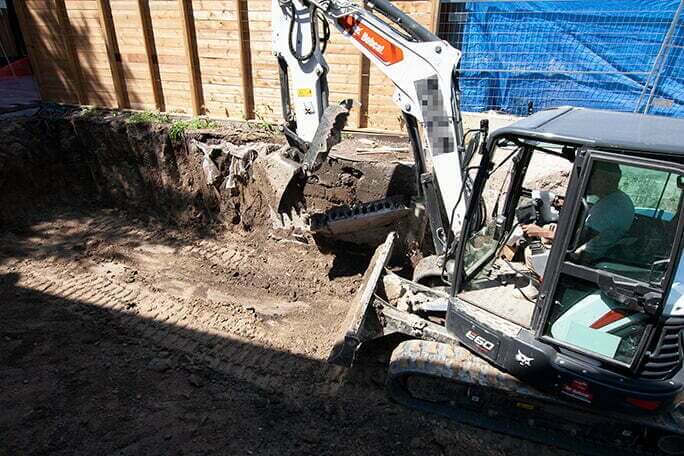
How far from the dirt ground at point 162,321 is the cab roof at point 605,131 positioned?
7.72ft

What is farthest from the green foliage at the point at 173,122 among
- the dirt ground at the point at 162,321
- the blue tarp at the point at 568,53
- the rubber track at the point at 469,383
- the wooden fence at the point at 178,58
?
the rubber track at the point at 469,383

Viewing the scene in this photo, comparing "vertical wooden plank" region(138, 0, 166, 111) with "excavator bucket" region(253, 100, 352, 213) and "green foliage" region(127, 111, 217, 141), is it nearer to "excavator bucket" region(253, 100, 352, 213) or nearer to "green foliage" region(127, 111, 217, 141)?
"green foliage" region(127, 111, 217, 141)

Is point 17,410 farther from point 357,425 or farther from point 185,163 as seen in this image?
point 185,163

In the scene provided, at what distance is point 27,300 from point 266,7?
5.52 metres

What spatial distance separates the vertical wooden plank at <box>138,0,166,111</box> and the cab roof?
24.5 ft

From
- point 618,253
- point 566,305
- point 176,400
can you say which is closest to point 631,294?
point 618,253

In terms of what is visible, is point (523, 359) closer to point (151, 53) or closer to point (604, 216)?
point (604, 216)

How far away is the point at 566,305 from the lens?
281 centimetres

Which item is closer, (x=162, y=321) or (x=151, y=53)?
(x=162, y=321)

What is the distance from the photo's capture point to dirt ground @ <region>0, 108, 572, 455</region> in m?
3.38

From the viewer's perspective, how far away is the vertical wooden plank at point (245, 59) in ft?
23.4

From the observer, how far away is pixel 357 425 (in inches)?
137

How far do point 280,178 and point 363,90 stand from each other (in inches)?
118

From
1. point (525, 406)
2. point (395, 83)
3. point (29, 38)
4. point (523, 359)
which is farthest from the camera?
point (29, 38)
